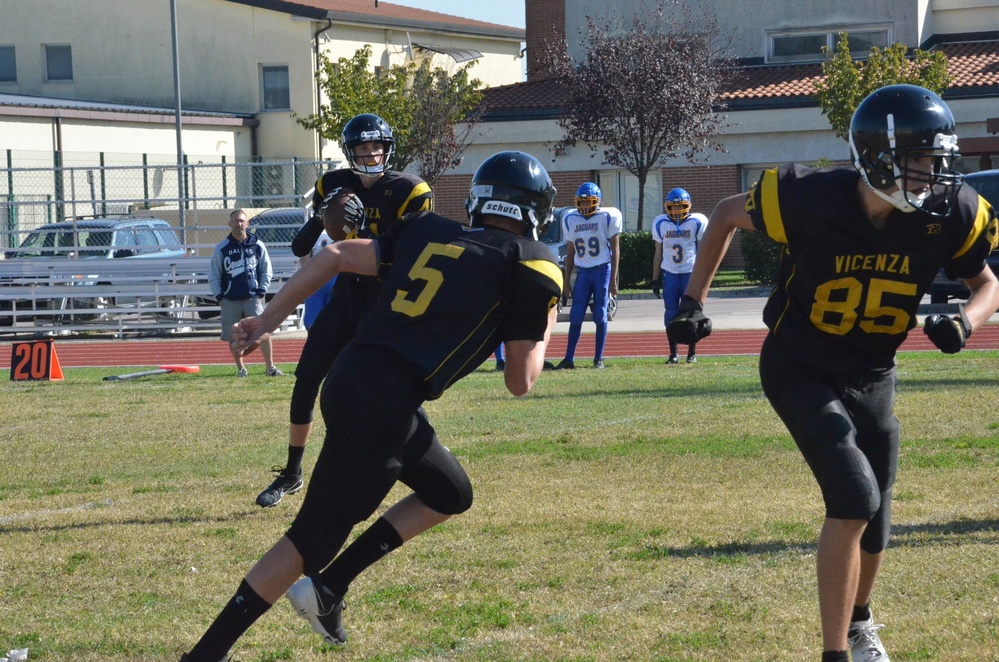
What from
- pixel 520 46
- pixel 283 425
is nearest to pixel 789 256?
pixel 283 425

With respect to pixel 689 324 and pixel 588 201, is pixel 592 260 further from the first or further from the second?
pixel 689 324

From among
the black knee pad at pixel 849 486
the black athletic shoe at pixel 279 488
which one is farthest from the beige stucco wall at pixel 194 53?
the black knee pad at pixel 849 486

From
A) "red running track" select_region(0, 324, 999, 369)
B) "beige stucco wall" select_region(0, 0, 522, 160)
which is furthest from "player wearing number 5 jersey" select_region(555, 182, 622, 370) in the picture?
"beige stucco wall" select_region(0, 0, 522, 160)

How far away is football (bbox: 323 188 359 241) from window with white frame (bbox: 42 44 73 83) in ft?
124

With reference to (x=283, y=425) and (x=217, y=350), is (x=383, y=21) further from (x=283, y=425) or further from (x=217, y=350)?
(x=283, y=425)

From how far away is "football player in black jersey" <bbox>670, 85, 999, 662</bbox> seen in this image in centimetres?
409

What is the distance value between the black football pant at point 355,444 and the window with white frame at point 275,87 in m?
35.4

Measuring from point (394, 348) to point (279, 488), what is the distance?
11.3ft

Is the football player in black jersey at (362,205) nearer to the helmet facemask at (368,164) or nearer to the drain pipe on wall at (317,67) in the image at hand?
the helmet facemask at (368,164)

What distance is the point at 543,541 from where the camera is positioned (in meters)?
6.25

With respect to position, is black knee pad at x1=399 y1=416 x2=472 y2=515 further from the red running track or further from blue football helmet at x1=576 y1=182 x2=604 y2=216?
the red running track

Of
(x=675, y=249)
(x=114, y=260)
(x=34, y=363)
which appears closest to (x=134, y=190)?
(x=114, y=260)

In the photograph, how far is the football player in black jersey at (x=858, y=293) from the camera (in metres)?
4.09

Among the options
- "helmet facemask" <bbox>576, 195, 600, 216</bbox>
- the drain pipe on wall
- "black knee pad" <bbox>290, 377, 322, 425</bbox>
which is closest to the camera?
"black knee pad" <bbox>290, 377, 322, 425</bbox>
